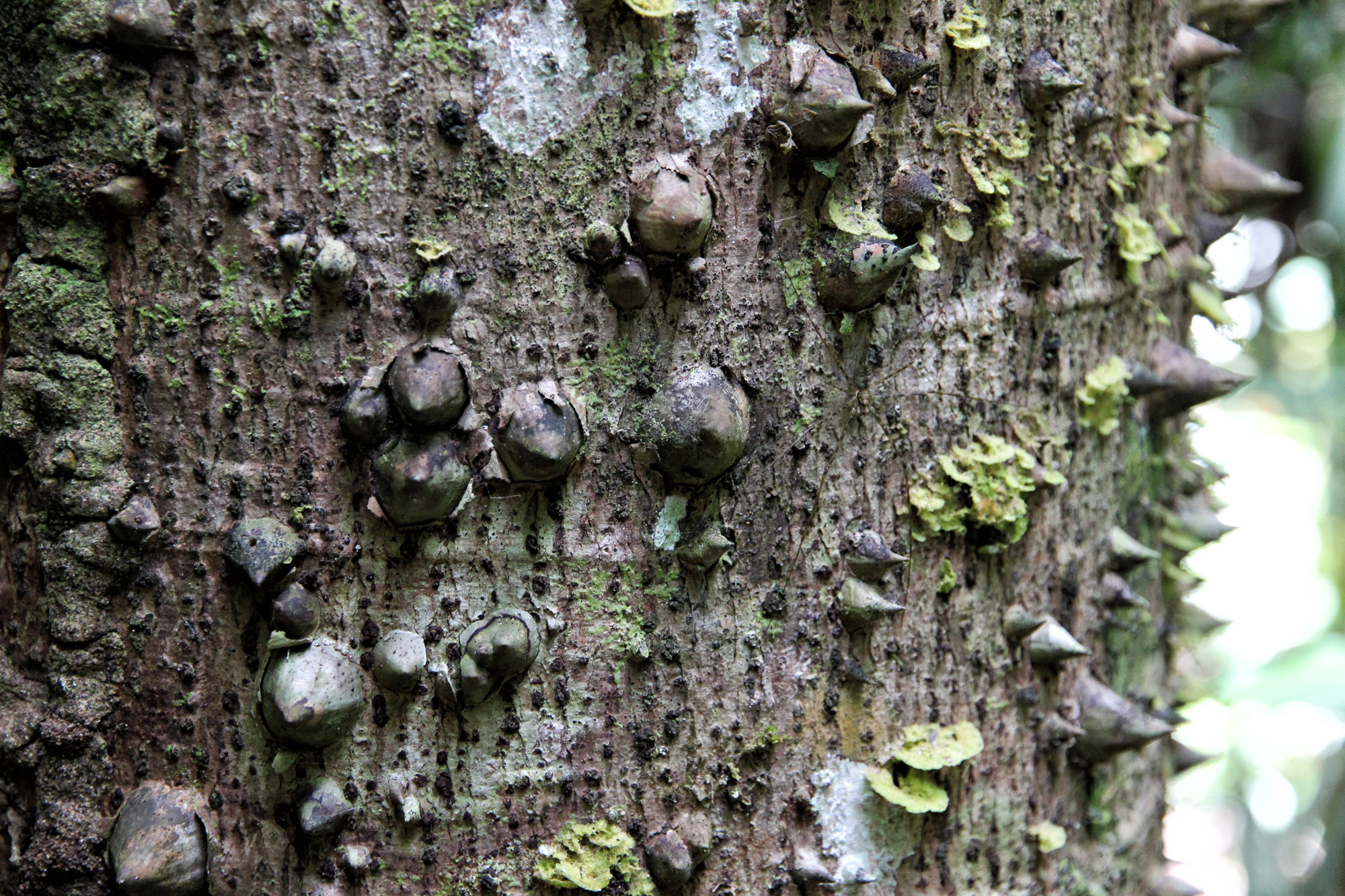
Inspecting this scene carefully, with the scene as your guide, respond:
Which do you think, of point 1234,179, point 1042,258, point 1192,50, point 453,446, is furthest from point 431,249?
point 1234,179

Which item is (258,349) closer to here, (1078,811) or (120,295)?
(120,295)

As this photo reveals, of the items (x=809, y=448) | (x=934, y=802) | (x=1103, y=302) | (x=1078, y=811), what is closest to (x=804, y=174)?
(x=809, y=448)

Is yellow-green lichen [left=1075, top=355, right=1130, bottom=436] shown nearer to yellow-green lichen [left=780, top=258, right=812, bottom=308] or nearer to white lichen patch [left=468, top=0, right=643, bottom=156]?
yellow-green lichen [left=780, top=258, right=812, bottom=308]

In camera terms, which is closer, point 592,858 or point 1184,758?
→ point 592,858

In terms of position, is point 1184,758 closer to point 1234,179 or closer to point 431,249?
point 1234,179

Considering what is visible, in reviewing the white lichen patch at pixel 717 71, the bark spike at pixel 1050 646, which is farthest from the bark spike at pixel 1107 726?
the white lichen patch at pixel 717 71

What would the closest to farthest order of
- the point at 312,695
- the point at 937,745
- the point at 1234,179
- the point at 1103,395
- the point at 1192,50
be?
the point at 312,695 → the point at 937,745 → the point at 1103,395 → the point at 1192,50 → the point at 1234,179
